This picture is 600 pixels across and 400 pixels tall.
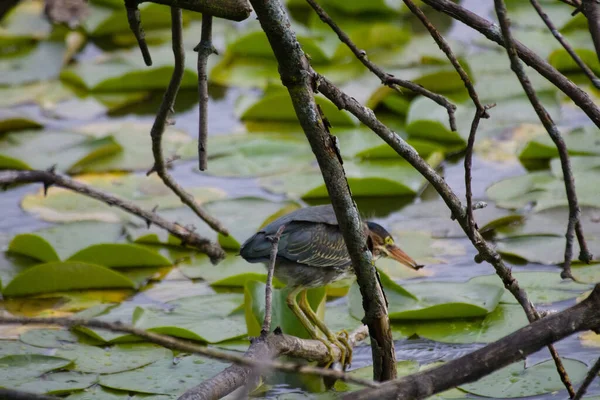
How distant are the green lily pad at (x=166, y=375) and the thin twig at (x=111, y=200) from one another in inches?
21.3

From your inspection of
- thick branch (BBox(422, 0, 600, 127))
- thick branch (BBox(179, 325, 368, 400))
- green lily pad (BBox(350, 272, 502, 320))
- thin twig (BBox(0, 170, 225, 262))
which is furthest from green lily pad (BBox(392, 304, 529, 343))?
thick branch (BBox(422, 0, 600, 127))

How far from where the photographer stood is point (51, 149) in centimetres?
481

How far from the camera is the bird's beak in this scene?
3402 millimetres

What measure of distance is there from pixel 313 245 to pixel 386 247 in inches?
14.4

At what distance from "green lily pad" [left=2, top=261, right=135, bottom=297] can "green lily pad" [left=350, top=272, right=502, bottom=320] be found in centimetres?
95

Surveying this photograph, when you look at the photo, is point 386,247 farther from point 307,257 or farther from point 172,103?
point 172,103

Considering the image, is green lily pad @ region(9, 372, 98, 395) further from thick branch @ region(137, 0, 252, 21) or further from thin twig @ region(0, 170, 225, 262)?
thick branch @ region(137, 0, 252, 21)

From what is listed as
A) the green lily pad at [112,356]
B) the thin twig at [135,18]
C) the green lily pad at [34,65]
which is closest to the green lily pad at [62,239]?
the green lily pad at [112,356]

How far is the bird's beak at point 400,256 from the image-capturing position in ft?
11.2

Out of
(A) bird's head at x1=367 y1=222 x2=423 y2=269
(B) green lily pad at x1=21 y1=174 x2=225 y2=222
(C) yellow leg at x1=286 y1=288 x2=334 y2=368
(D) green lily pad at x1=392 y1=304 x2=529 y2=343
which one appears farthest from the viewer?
(B) green lily pad at x1=21 y1=174 x2=225 y2=222

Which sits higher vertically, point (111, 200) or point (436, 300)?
point (111, 200)

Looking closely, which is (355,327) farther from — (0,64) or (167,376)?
(0,64)

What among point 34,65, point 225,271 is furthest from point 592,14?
point 34,65

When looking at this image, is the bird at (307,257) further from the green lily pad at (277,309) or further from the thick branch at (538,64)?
the thick branch at (538,64)
